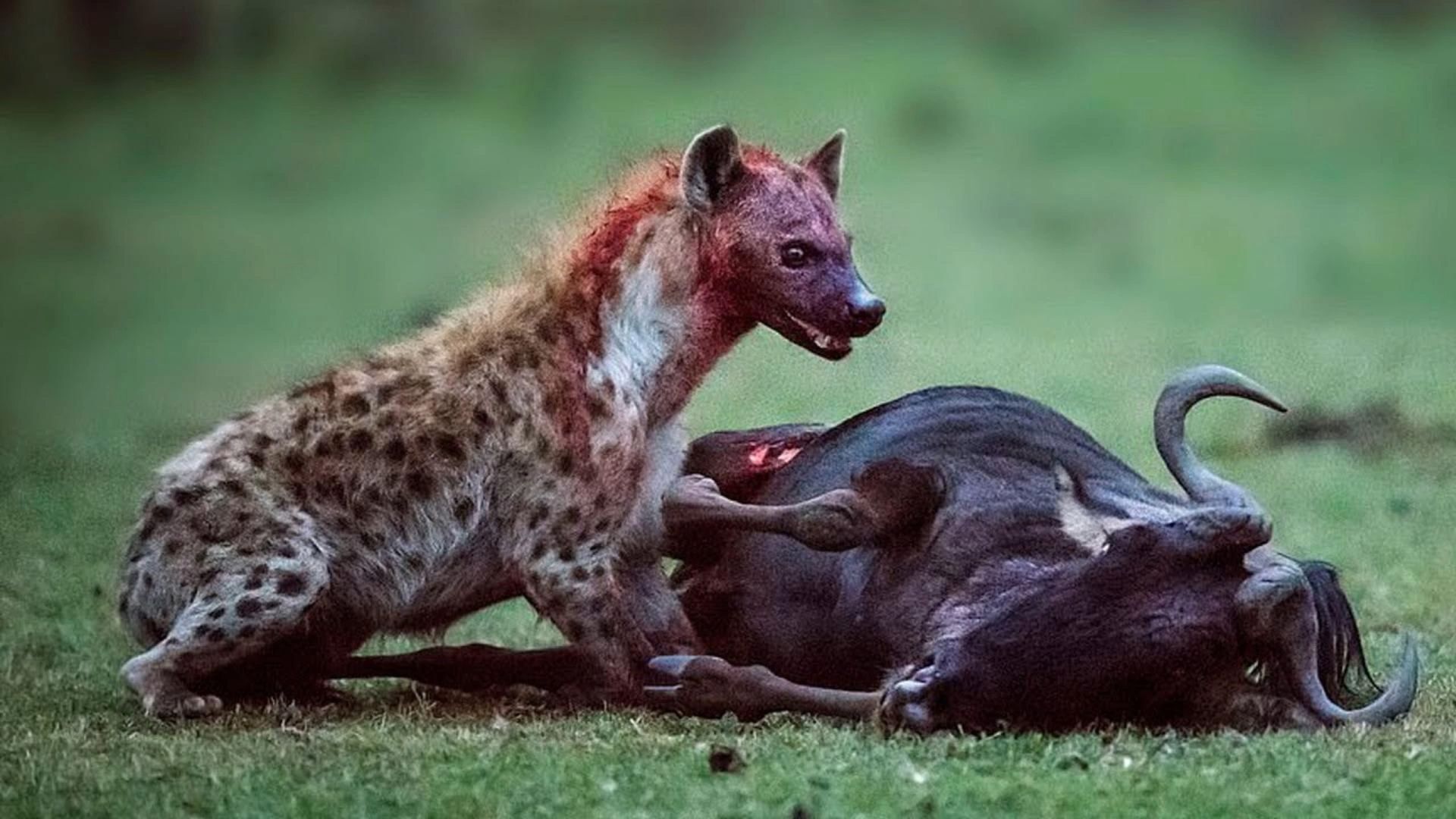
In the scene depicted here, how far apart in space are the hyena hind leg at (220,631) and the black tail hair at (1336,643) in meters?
2.24

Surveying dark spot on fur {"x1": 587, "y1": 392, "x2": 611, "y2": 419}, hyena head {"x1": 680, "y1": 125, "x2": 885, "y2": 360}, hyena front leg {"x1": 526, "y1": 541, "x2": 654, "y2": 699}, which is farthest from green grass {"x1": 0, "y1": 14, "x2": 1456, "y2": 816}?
dark spot on fur {"x1": 587, "y1": 392, "x2": 611, "y2": 419}

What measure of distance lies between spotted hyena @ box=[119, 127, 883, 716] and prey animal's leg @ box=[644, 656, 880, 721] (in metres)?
0.18

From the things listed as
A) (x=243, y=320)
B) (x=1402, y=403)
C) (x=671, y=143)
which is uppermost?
(x=671, y=143)

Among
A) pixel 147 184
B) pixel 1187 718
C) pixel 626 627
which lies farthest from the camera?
pixel 147 184

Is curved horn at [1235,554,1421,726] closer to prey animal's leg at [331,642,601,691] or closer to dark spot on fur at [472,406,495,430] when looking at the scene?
prey animal's leg at [331,642,601,691]

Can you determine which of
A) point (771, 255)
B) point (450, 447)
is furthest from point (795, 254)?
point (450, 447)

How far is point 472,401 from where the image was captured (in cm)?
672

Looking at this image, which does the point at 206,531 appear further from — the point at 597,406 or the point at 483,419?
the point at 597,406

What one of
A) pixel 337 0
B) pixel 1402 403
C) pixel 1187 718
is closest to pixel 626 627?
pixel 1187 718

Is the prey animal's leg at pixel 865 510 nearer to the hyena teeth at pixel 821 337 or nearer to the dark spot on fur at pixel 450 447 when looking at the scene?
the hyena teeth at pixel 821 337

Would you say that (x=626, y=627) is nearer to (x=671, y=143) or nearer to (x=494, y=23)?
(x=671, y=143)

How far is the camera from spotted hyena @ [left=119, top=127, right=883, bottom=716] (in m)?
6.46

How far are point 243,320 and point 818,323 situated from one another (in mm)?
11146

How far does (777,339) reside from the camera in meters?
15.5
